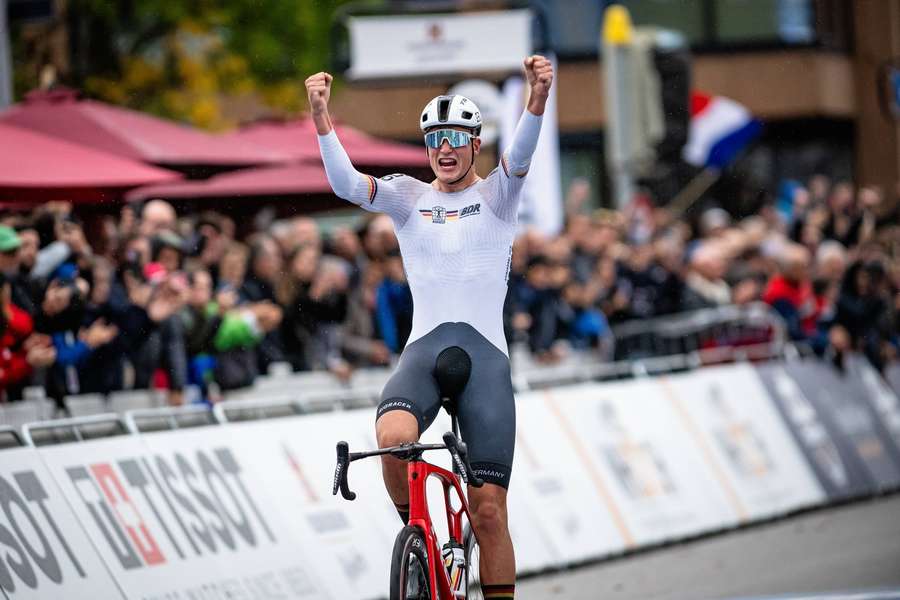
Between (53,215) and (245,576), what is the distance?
131 inches

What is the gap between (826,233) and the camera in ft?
69.6

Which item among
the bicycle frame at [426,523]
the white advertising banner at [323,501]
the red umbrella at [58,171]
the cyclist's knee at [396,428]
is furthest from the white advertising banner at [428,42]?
the bicycle frame at [426,523]

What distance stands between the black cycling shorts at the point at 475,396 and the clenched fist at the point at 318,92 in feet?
3.72

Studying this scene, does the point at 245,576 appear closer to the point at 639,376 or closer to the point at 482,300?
the point at 482,300

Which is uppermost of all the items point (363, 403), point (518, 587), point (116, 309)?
point (116, 309)

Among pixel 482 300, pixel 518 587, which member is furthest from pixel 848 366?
pixel 482 300

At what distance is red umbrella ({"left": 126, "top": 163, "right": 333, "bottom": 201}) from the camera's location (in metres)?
15.2

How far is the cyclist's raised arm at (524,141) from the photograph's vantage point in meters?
8.06

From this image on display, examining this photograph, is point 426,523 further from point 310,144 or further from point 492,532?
point 310,144

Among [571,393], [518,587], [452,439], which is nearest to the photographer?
[452,439]

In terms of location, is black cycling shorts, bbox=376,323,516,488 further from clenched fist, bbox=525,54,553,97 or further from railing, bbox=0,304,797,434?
railing, bbox=0,304,797,434

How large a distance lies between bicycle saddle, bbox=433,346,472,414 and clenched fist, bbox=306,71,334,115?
3.98 feet

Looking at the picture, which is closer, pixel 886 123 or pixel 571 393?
pixel 571 393

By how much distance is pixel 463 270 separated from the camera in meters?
8.27
